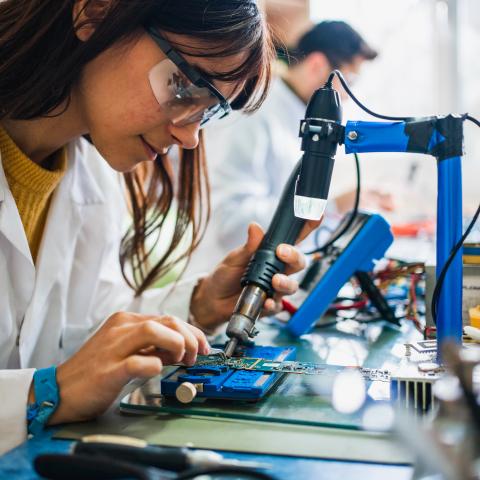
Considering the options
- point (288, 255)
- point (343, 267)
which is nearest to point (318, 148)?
point (288, 255)

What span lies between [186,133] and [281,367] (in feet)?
1.43

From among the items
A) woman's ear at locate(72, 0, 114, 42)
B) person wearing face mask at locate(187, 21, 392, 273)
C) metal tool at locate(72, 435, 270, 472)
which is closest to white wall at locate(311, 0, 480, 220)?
person wearing face mask at locate(187, 21, 392, 273)

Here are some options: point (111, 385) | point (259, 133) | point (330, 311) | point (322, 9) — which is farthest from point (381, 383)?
point (322, 9)

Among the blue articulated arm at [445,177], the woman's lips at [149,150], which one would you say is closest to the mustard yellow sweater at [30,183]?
the woman's lips at [149,150]

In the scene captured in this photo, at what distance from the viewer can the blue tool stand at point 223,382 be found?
0.70 m

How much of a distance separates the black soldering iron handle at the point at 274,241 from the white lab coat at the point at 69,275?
0.29 m

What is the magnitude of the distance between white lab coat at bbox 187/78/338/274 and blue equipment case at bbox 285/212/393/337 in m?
0.81

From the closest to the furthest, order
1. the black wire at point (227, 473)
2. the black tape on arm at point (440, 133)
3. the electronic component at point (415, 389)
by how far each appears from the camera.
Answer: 1. the black wire at point (227, 473)
2. the electronic component at point (415, 389)
3. the black tape on arm at point (440, 133)

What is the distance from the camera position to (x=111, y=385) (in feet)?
2.23

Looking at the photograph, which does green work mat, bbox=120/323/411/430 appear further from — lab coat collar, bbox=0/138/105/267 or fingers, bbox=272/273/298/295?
lab coat collar, bbox=0/138/105/267

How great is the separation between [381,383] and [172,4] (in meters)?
0.61

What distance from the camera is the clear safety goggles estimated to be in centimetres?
91

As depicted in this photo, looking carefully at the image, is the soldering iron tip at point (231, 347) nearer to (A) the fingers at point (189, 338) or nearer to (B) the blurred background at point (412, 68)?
(A) the fingers at point (189, 338)

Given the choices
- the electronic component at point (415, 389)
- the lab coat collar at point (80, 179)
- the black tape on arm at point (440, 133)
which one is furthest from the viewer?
the lab coat collar at point (80, 179)
